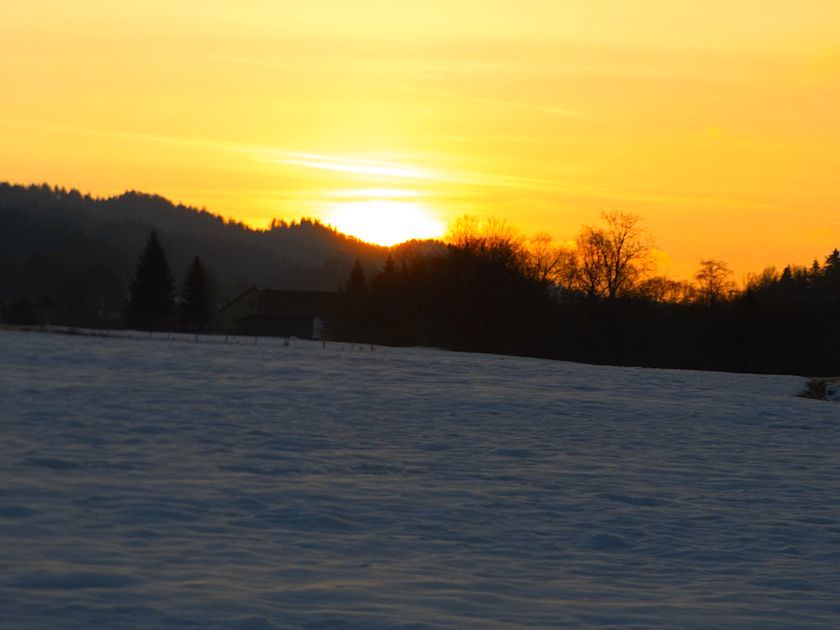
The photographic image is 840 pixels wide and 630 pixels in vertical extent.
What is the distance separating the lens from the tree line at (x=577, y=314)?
5916 cm

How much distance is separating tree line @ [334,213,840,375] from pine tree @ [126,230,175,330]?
721 inches

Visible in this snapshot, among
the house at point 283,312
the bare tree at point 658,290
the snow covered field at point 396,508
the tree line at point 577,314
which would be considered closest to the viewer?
the snow covered field at point 396,508

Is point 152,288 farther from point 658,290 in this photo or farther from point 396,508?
point 396,508

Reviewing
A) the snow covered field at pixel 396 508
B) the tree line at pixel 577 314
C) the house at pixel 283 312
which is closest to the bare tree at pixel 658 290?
the tree line at pixel 577 314

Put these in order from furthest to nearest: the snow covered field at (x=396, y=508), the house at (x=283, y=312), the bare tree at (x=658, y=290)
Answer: the house at (x=283, y=312) → the bare tree at (x=658, y=290) → the snow covered field at (x=396, y=508)

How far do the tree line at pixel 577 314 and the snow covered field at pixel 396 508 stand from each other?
36.0m

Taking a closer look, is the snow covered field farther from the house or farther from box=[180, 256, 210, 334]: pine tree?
the house

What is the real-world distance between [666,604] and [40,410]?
1026 cm

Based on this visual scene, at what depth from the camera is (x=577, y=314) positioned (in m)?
71.1

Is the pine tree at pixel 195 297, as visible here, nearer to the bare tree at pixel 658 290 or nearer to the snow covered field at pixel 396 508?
the bare tree at pixel 658 290

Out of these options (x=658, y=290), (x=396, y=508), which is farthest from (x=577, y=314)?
(x=396, y=508)

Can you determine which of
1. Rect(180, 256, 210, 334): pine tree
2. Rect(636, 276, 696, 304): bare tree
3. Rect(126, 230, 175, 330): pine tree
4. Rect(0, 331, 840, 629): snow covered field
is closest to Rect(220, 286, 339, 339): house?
Rect(180, 256, 210, 334): pine tree

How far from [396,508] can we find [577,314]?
6246 cm

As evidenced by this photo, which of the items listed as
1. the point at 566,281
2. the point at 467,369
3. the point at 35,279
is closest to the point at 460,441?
the point at 467,369
